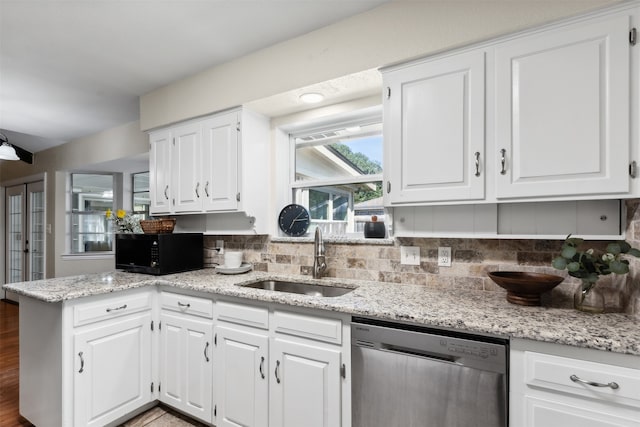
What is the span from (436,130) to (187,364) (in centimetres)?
202

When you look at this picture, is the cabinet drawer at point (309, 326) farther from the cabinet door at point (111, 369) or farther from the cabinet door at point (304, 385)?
the cabinet door at point (111, 369)

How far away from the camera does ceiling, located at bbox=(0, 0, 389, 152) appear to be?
1.78 metres

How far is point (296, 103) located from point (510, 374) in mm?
1952

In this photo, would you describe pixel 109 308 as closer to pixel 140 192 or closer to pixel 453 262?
pixel 453 262

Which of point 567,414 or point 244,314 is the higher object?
point 244,314

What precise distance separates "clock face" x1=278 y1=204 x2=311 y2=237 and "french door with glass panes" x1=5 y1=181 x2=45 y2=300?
4407mm

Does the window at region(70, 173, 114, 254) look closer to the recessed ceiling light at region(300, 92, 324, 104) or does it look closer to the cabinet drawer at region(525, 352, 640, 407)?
the recessed ceiling light at region(300, 92, 324, 104)

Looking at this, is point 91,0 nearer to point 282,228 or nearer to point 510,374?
point 282,228

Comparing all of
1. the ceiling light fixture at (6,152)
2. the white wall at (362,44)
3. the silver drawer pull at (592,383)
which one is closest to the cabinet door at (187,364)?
the white wall at (362,44)

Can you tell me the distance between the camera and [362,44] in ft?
6.00

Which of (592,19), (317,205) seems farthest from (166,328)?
(592,19)

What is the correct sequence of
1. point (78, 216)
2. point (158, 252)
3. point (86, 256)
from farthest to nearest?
point (78, 216), point (86, 256), point (158, 252)

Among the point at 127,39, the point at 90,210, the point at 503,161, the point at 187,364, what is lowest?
the point at 187,364

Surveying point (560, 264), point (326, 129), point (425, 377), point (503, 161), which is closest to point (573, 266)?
point (560, 264)
